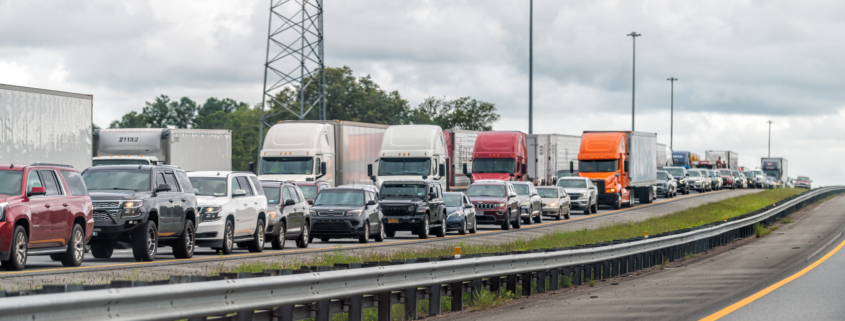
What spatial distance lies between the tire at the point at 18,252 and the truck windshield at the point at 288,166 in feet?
71.4

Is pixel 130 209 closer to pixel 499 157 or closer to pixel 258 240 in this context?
pixel 258 240

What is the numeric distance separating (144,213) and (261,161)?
67.2 ft

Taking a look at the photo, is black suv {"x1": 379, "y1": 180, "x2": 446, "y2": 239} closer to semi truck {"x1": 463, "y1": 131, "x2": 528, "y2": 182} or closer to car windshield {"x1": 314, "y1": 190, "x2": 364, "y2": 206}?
car windshield {"x1": 314, "y1": 190, "x2": 364, "y2": 206}

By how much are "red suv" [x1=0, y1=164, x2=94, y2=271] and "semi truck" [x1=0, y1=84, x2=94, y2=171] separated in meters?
9.30

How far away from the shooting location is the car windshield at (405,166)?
127 ft

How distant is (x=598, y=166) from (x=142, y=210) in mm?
34173

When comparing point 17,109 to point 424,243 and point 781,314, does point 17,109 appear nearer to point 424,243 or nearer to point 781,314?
point 424,243

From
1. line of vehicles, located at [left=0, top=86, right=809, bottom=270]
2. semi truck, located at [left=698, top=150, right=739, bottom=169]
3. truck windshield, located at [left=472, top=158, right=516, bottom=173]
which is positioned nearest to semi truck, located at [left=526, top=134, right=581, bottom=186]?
line of vehicles, located at [left=0, top=86, right=809, bottom=270]

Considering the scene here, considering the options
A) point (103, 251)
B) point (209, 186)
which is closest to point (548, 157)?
point (209, 186)

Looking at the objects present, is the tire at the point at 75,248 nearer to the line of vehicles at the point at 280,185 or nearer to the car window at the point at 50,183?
the line of vehicles at the point at 280,185

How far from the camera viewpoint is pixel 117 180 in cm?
1883

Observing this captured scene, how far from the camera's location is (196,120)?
15988cm

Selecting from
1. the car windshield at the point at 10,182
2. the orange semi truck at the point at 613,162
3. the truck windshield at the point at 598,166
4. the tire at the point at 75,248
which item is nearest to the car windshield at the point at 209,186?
the tire at the point at 75,248

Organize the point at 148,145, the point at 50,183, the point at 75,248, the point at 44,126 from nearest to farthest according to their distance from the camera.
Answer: the point at 50,183 < the point at 75,248 < the point at 44,126 < the point at 148,145
